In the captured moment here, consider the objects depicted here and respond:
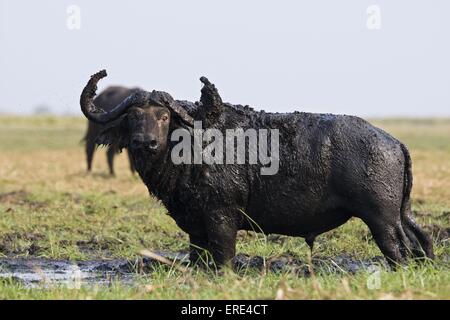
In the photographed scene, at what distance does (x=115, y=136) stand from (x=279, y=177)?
1499mm

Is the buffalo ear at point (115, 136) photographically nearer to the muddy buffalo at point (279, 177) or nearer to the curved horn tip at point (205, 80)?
the muddy buffalo at point (279, 177)

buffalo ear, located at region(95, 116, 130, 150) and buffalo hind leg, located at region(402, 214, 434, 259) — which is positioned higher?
buffalo ear, located at region(95, 116, 130, 150)

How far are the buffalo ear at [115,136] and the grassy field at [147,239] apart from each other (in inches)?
46.2

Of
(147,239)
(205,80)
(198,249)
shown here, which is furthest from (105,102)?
(205,80)

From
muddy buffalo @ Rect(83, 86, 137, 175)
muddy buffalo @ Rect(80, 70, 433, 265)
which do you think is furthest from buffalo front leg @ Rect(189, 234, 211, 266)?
muddy buffalo @ Rect(83, 86, 137, 175)

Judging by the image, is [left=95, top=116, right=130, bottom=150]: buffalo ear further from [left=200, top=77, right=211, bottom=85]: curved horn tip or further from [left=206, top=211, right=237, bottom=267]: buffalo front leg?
[left=206, top=211, right=237, bottom=267]: buffalo front leg

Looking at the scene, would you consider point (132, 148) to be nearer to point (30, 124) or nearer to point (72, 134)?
point (72, 134)

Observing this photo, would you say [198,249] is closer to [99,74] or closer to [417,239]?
[99,74]

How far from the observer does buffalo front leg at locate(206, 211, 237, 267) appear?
310 inches

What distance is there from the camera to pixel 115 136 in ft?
26.6

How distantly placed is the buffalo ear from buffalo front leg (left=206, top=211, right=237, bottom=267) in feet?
3.34

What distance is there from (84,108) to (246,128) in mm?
1453

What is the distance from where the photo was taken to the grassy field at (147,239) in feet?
20.9
